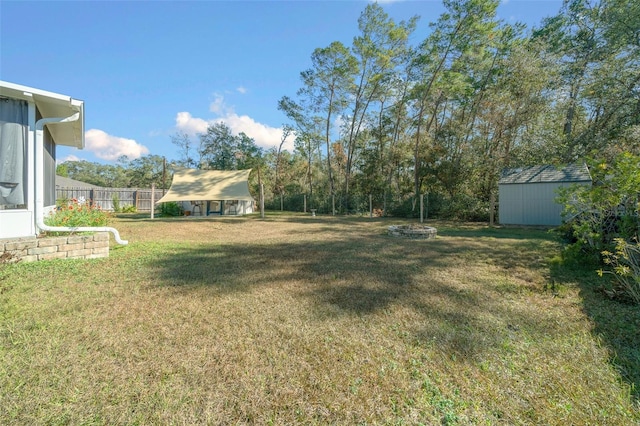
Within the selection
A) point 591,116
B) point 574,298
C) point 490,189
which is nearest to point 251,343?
point 574,298

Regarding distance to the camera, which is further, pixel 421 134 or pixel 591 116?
pixel 421 134

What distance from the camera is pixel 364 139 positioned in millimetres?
22703

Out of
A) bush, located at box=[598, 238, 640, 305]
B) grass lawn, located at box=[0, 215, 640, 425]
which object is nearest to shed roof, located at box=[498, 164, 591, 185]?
grass lawn, located at box=[0, 215, 640, 425]

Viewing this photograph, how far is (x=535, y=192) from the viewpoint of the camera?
10766 mm

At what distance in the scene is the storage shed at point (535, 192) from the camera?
33.9 ft

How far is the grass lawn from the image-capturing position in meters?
1.59

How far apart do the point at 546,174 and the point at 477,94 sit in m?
7.93

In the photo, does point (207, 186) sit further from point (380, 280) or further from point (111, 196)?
point (380, 280)

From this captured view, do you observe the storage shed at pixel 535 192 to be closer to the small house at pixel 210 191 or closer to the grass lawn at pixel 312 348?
the grass lawn at pixel 312 348

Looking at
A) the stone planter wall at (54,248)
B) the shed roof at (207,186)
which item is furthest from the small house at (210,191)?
the stone planter wall at (54,248)

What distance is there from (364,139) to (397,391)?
22347 mm

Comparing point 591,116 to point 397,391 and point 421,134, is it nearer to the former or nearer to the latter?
point 421,134

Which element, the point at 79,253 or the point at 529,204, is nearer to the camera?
the point at 79,253

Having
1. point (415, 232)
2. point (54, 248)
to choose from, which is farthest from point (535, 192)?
point (54, 248)
